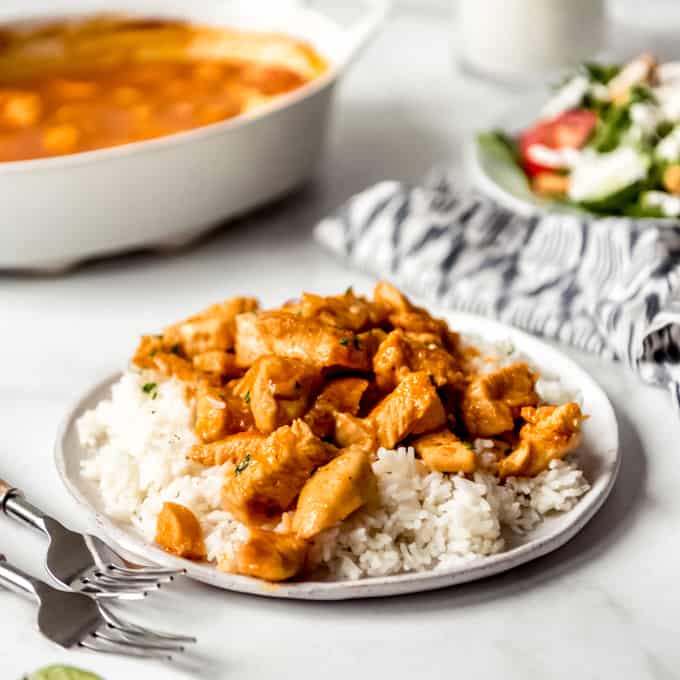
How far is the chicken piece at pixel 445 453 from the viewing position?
75.5 inches

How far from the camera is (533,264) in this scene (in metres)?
2.83

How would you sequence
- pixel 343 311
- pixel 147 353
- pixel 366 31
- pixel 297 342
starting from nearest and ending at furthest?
pixel 297 342
pixel 343 311
pixel 147 353
pixel 366 31

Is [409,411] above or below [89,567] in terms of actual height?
above

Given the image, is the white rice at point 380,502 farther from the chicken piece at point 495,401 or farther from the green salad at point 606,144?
the green salad at point 606,144

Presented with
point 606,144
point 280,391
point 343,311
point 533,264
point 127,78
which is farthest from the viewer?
point 127,78

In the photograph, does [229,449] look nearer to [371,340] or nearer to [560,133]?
[371,340]

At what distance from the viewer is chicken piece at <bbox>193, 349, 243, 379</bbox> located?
216 centimetres

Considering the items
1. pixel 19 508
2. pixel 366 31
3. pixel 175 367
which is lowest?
pixel 19 508

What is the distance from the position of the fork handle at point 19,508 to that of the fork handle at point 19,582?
0.33 feet

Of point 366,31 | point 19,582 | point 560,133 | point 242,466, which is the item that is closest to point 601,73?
point 560,133

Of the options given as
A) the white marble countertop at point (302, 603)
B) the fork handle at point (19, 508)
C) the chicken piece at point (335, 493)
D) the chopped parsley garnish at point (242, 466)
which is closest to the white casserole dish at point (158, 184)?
the white marble countertop at point (302, 603)

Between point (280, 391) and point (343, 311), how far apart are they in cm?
28

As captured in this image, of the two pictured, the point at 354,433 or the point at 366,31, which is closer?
the point at 354,433

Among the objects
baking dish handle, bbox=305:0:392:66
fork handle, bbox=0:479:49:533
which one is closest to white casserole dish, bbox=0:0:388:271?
baking dish handle, bbox=305:0:392:66
